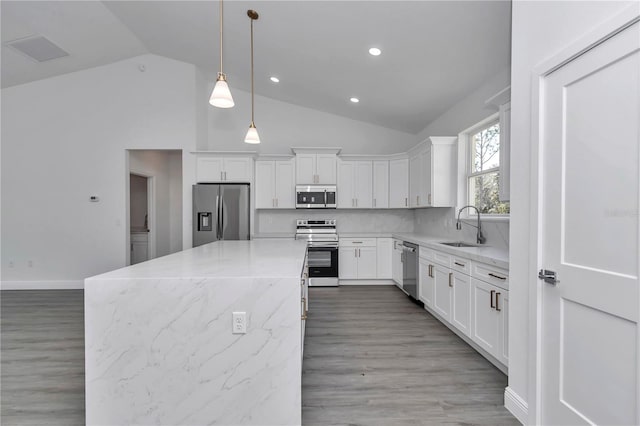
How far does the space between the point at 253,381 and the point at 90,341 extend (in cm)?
89

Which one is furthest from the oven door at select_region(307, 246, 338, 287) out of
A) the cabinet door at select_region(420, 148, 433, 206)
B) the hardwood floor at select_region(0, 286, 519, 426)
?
the cabinet door at select_region(420, 148, 433, 206)

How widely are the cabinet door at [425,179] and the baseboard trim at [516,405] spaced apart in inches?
107

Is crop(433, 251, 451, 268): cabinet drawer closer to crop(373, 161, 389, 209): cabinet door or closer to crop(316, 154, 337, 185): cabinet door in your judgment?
crop(373, 161, 389, 209): cabinet door

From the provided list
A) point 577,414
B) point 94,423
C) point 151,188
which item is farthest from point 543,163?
point 151,188

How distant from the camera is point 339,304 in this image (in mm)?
4117

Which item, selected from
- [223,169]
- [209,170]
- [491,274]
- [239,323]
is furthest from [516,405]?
[209,170]

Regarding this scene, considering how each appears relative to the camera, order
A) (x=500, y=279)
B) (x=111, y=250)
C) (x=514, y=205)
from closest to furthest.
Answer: (x=514, y=205), (x=500, y=279), (x=111, y=250)

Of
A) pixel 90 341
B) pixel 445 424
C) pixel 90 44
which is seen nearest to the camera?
pixel 90 341

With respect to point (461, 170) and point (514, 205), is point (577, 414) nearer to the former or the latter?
point (514, 205)

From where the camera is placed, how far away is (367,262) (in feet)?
17.1

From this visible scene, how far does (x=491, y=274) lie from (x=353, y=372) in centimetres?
132

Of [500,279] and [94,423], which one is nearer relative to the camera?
[94,423]

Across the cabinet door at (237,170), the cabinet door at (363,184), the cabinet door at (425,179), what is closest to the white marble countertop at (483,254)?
the cabinet door at (425,179)

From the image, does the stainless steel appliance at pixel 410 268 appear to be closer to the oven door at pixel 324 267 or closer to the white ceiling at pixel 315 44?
the oven door at pixel 324 267
